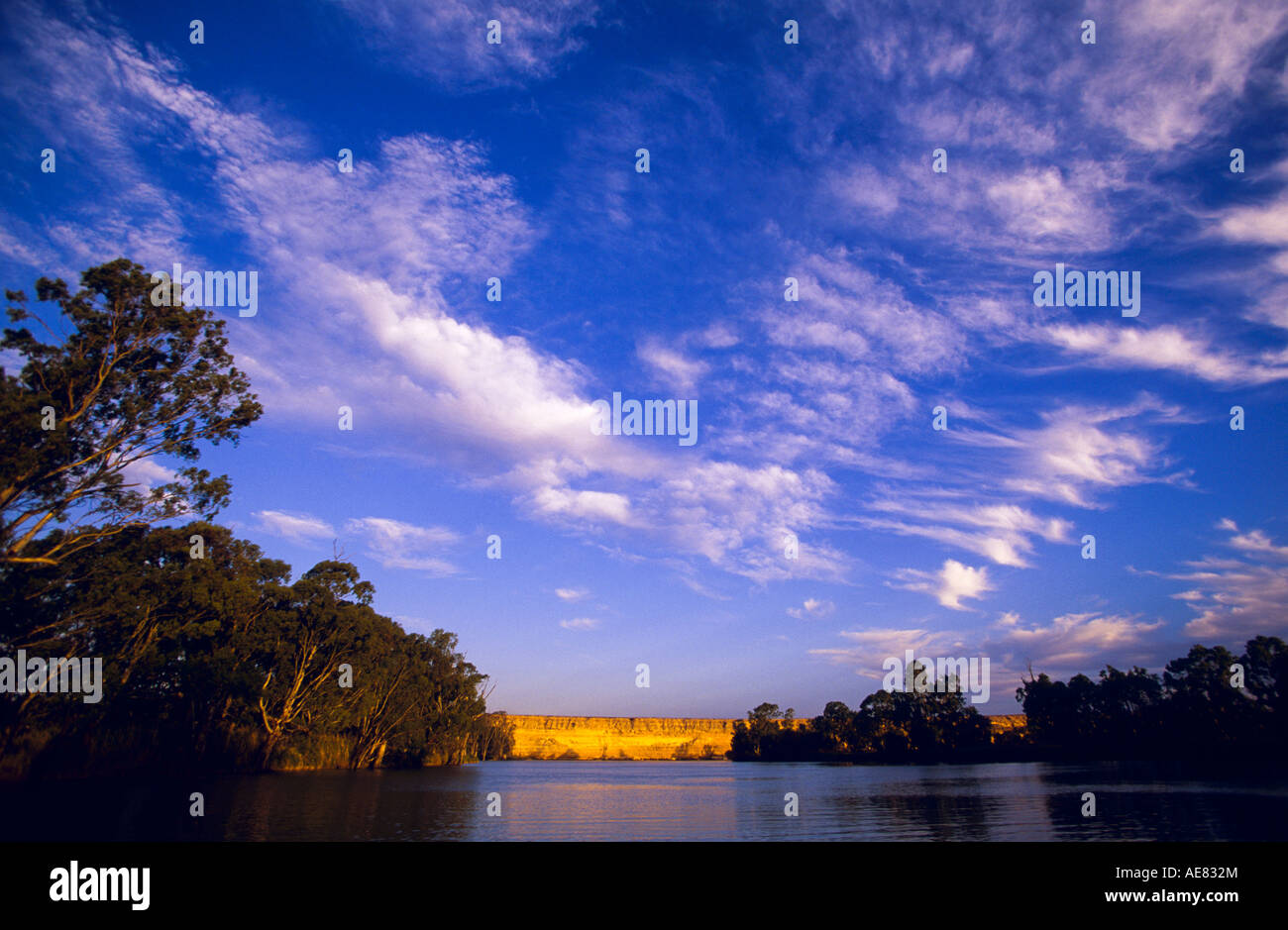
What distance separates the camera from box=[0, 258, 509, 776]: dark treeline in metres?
32.0

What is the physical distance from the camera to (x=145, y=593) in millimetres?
39969

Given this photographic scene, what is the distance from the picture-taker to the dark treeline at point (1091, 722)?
87000 millimetres

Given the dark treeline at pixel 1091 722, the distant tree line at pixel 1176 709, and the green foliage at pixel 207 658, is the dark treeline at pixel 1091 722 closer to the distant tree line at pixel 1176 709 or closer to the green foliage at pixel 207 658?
the distant tree line at pixel 1176 709

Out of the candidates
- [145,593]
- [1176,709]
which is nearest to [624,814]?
[145,593]

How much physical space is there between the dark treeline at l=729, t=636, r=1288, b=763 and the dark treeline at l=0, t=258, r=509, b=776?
108 metres

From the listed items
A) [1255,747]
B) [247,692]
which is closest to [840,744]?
[1255,747]

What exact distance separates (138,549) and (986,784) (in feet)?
208

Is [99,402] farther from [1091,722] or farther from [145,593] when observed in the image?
[1091,722]

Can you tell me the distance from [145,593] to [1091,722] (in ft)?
436
